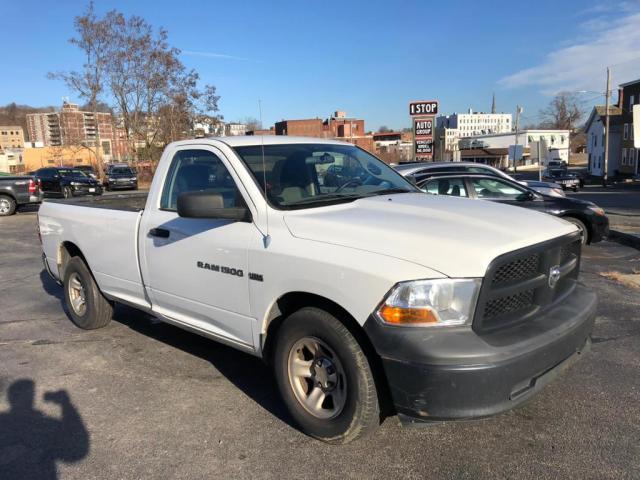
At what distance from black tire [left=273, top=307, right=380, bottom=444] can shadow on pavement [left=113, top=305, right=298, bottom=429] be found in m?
0.28

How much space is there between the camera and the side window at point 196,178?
3.78 m

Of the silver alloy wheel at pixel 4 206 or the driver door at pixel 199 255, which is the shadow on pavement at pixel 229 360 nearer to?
the driver door at pixel 199 255

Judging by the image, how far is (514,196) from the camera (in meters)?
9.00

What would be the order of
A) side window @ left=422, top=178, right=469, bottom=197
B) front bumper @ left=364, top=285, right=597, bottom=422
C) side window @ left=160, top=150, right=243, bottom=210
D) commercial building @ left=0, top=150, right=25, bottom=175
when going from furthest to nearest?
commercial building @ left=0, top=150, right=25, bottom=175
side window @ left=422, top=178, right=469, bottom=197
side window @ left=160, top=150, right=243, bottom=210
front bumper @ left=364, top=285, right=597, bottom=422

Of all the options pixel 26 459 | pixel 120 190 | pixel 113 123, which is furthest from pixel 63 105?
pixel 26 459

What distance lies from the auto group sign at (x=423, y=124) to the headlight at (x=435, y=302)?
1708cm

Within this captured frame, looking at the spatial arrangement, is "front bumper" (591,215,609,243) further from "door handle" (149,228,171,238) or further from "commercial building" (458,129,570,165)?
"commercial building" (458,129,570,165)

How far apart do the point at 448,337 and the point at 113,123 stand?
42.6 meters

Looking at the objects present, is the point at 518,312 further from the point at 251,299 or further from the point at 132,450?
the point at 132,450

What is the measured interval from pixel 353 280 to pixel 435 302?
45 cm

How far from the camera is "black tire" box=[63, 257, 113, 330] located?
5285 mm

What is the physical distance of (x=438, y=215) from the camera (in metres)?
3.24

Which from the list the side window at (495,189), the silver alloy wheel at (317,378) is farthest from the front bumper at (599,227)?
the silver alloy wheel at (317,378)

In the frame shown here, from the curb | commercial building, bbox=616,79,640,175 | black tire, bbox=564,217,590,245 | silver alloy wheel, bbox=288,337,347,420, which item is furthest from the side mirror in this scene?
commercial building, bbox=616,79,640,175
